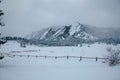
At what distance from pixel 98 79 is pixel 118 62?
1059 centimetres

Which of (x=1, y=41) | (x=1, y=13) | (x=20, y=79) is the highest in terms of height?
(x=1, y=13)

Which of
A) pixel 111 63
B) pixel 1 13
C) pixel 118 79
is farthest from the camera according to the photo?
pixel 111 63

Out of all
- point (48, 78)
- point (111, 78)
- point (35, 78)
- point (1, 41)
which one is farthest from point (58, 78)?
point (1, 41)

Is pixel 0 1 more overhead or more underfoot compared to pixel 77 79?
more overhead

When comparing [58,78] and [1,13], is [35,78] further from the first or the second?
[1,13]

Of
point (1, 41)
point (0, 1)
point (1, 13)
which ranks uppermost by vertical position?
point (0, 1)

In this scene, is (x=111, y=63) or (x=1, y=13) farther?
(x=111, y=63)

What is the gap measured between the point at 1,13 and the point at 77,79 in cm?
1359

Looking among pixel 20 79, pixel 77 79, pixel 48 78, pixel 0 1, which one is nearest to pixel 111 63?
pixel 77 79

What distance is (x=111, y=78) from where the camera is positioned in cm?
1605

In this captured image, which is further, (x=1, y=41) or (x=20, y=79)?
(x=1, y=41)

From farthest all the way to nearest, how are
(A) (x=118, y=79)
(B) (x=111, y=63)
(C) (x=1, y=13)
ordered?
1. (B) (x=111, y=63)
2. (C) (x=1, y=13)
3. (A) (x=118, y=79)

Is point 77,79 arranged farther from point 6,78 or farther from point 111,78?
point 6,78

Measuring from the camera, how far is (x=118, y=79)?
15.6 metres
